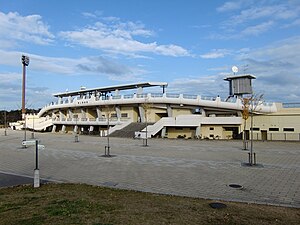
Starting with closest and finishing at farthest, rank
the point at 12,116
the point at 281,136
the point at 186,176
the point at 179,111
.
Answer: the point at 186,176, the point at 281,136, the point at 179,111, the point at 12,116

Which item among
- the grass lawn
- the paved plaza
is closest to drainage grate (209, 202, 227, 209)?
the grass lawn

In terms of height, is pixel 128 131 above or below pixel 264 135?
above

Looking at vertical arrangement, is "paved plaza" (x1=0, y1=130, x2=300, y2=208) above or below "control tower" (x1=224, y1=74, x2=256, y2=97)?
below

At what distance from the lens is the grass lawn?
5.76 meters

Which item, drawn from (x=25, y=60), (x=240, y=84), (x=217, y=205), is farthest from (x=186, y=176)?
(x=25, y=60)

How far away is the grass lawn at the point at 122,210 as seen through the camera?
18.9 ft

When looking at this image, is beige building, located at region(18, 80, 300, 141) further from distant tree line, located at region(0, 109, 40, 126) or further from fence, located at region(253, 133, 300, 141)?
distant tree line, located at region(0, 109, 40, 126)

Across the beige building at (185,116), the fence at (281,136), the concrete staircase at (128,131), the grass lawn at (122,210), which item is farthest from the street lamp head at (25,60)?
the grass lawn at (122,210)

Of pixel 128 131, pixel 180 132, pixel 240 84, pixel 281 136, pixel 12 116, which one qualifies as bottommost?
pixel 281 136

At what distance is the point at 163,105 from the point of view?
139ft

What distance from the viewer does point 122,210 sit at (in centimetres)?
647

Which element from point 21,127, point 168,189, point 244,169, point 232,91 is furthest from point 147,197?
point 21,127

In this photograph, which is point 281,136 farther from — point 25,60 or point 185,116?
point 25,60

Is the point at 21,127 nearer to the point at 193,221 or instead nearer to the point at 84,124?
the point at 84,124
